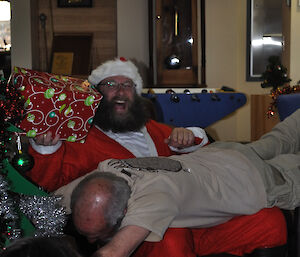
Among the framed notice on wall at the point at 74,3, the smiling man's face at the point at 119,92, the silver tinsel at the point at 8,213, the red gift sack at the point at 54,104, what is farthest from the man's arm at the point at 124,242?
the framed notice on wall at the point at 74,3

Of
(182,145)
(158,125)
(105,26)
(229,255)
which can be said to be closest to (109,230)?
(229,255)

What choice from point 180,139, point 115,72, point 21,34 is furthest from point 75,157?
point 21,34

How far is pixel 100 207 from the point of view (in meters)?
1.31

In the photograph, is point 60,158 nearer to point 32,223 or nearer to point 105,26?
point 32,223

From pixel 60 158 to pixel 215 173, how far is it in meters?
0.66

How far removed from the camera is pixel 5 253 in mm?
909

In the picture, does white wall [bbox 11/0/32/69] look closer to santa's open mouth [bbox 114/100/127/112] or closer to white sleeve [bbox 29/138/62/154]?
santa's open mouth [bbox 114/100/127/112]

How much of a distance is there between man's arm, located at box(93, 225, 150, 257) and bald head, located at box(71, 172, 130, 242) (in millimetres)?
122

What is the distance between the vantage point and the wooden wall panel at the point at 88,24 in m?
5.76

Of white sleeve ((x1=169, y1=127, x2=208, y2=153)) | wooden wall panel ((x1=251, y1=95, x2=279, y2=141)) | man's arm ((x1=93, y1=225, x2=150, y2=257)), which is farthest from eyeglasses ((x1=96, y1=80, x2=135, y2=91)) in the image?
wooden wall panel ((x1=251, y1=95, x2=279, y2=141))

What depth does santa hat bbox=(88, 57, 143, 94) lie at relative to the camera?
2592mm

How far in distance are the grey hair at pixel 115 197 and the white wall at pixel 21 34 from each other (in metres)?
4.47

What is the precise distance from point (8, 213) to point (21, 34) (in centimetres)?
466

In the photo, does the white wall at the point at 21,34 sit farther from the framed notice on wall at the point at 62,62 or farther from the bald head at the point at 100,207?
the bald head at the point at 100,207
